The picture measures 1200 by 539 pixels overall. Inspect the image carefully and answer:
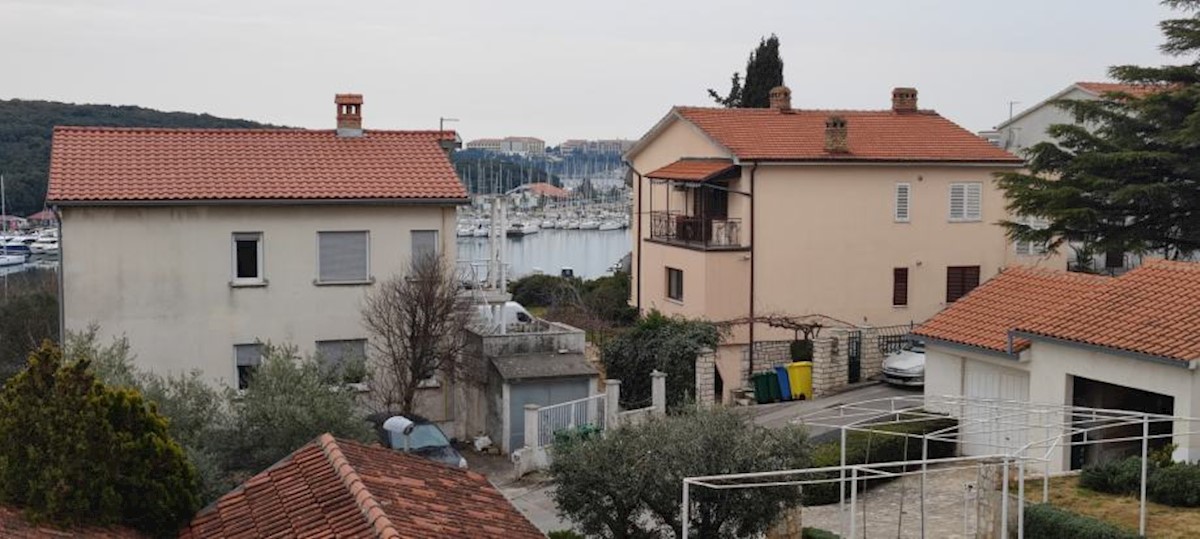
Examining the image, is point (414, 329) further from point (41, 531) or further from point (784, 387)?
point (41, 531)

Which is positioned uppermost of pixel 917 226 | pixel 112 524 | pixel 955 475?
pixel 917 226

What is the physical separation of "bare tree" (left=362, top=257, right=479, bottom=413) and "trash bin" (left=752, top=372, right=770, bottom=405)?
25.6 ft

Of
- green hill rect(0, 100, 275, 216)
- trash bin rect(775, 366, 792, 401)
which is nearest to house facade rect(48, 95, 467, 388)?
trash bin rect(775, 366, 792, 401)

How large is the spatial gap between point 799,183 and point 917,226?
4.20m

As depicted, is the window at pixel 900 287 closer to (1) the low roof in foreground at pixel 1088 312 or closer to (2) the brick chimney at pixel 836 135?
(2) the brick chimney at pixel 836 135

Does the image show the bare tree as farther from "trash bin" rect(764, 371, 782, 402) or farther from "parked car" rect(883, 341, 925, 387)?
"parked car" rect(883, 341, 925, 387)

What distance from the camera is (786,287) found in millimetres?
37812

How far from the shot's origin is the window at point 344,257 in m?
29.0

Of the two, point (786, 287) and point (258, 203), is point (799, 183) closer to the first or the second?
point (786, 287)

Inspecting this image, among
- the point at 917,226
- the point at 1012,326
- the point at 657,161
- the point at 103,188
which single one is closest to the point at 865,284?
the point at 917,226

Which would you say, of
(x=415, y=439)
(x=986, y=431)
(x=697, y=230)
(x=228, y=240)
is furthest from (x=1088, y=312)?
(x=228, y=240)

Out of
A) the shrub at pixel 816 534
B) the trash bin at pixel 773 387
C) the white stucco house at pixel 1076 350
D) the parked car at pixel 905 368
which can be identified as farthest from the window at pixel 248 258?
the parked car at pixel 905 368

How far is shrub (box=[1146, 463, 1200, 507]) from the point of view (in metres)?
20.1

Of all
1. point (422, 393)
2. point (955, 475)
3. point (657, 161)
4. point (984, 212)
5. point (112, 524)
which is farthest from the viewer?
point (657, 161)
